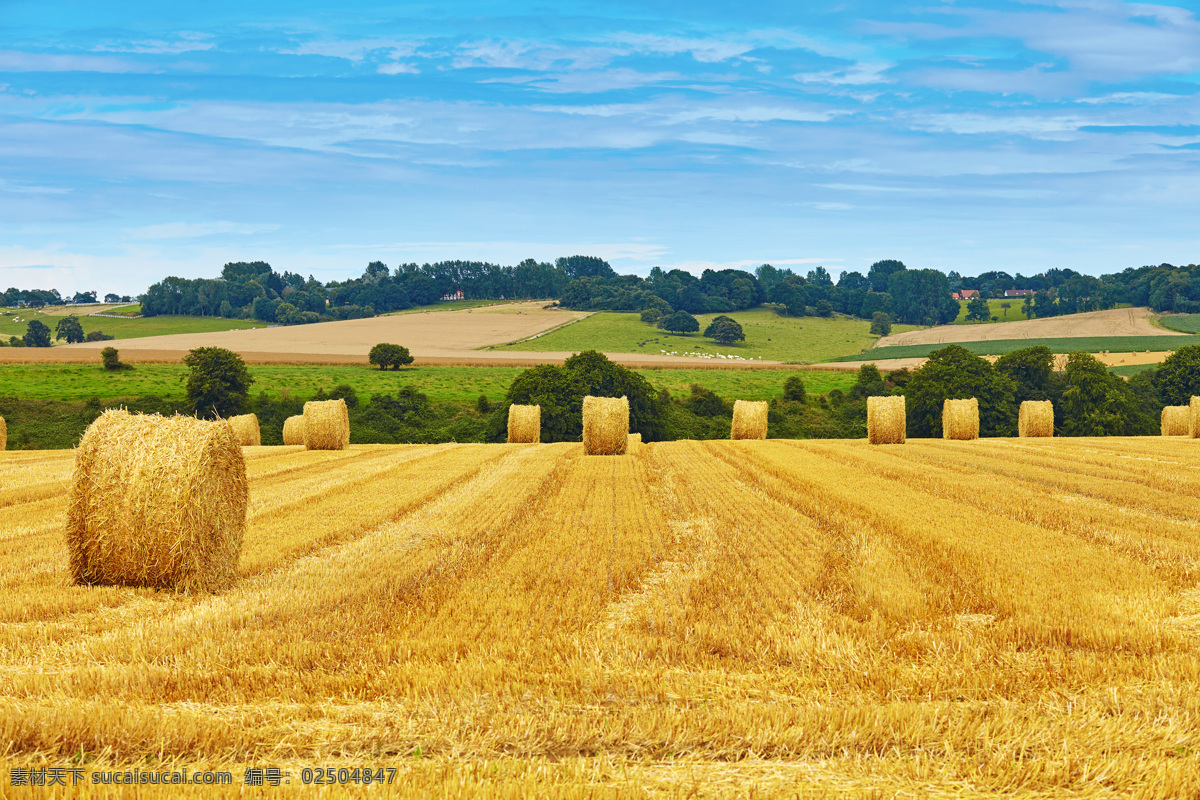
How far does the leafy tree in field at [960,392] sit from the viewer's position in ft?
147

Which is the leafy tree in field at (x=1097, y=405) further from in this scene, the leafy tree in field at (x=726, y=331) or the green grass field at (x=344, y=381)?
the leafy tree in field at (x=726, y=331)

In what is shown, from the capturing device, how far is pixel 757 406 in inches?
1144

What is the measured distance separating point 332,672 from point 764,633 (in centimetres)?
308

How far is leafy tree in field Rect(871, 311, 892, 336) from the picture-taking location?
394 feet

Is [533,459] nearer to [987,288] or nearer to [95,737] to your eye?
[95,737]

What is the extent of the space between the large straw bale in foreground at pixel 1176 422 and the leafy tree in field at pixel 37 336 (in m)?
103

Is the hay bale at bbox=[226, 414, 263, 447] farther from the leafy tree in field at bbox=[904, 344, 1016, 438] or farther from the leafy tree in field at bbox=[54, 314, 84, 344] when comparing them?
the leafy tree in field at bbox=[54, 314, 84, 344]

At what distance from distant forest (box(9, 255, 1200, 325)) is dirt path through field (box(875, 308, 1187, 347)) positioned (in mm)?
8374

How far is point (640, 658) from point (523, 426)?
2274cm

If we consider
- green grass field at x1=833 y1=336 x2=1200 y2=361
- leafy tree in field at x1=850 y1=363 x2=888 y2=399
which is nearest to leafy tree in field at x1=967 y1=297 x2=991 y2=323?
green grass field at x1=833 y1=336 x2=1200 y2=361

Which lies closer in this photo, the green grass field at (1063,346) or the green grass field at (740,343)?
the green grass field at (1063,346)

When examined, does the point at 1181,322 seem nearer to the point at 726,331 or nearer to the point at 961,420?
the point at 726,331

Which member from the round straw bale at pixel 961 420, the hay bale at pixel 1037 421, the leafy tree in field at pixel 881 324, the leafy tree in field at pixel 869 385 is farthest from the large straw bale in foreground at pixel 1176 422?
the leafy tree in field at pixel 881 324

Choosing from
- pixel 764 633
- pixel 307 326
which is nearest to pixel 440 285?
pixel 307 326
